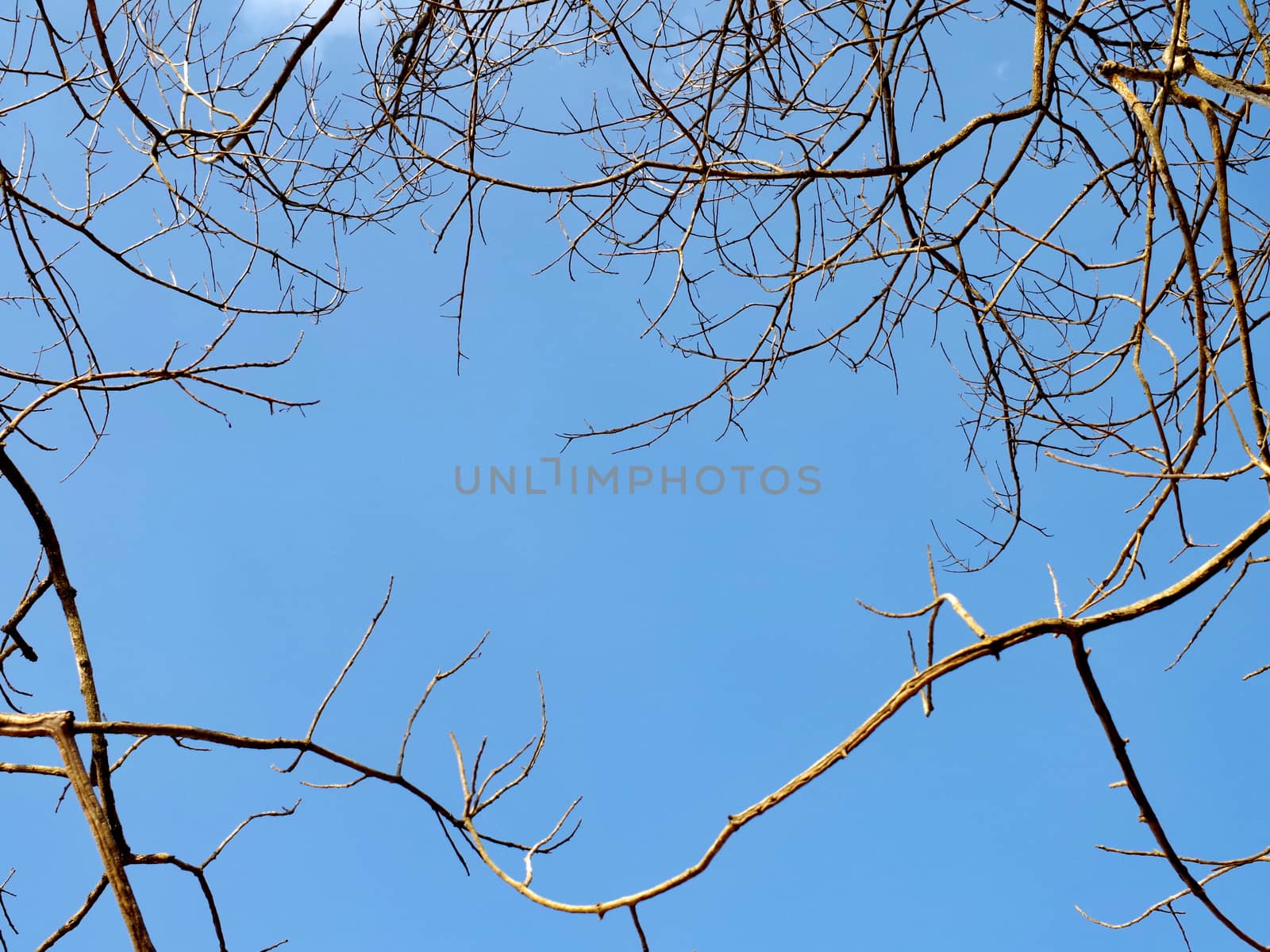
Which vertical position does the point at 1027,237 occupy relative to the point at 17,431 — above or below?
above

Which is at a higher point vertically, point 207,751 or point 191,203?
point 191,203

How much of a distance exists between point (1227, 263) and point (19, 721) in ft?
5.36

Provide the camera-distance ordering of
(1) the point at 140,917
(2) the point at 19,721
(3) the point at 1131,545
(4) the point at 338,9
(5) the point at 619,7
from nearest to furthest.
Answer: (1) the point at 140,917 → (2) the point at 19,721 → (3) the point at 1131,545 → (4) the point at 338,9 → (5) the point at 619,7

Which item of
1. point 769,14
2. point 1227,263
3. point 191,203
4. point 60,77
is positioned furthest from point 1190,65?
point 60,77

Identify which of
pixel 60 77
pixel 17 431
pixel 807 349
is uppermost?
pixel 60 77

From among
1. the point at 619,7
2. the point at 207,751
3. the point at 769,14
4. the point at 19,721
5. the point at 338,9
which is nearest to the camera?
the point at 19,721

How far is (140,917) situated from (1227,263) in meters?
1.56

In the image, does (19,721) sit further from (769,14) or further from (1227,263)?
(769,14)

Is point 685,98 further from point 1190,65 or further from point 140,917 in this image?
point 140,917

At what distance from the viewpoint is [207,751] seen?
4.26 ft

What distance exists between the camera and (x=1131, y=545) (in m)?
1.69

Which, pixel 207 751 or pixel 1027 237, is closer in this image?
pixel 207 751

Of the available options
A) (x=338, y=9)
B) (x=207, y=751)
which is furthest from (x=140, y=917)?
(x=338, y=9)

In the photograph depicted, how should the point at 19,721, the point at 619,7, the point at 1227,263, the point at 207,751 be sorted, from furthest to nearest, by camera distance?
the point at 619,7, the point at 1227,263, the point at 207,751, the point at 19,721
